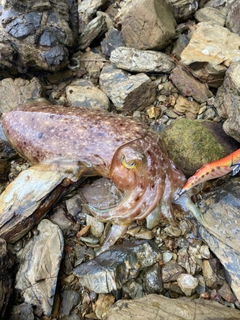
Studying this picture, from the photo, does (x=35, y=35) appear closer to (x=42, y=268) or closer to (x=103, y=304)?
(x=42, y=268)

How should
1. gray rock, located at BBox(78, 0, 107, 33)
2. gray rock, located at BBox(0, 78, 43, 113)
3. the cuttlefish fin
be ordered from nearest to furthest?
the cuttlefish fin < gray rock, located at BBox(0, 78, 43, 113) < gray rock, located at BBox(78, 0, 107, 33)

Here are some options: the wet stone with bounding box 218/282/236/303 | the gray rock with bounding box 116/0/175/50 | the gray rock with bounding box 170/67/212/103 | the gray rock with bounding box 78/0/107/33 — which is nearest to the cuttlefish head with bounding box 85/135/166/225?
the wet stone with bounding box 218/282/236/303

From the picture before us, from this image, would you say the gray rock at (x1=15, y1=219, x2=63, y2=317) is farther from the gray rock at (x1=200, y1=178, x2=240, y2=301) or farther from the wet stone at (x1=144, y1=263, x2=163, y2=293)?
the gray rock at (x1=200, y1=178, x2=240, y2=301)

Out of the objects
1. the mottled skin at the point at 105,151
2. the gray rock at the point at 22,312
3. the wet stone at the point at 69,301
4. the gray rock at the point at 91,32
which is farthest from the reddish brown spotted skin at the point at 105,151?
the gray rock at the point at 91,32

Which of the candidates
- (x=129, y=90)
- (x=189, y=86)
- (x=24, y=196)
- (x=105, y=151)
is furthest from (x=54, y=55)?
(x=24, y=196)

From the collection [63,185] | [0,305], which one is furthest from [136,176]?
[0,305]
